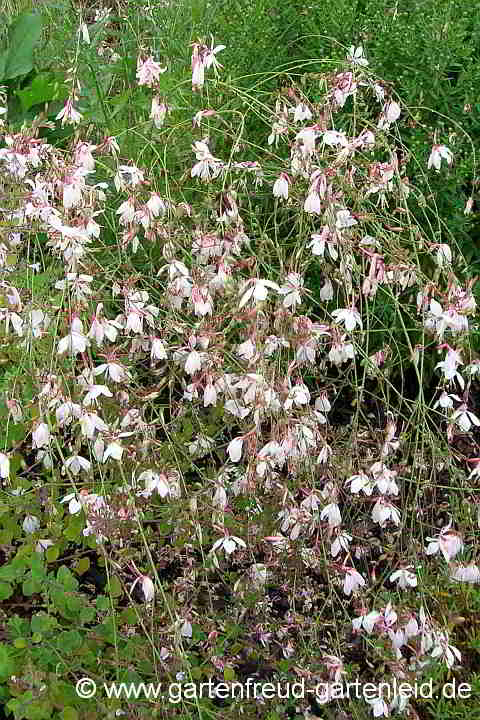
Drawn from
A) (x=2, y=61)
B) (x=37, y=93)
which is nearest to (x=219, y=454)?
(x=37, y=93)

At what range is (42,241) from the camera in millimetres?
2898

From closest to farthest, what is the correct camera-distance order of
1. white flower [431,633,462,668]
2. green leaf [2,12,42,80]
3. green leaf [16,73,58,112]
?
white flower [431,633,462,668] → green leaf [16,73,58,112] → green leaf [2,12,42,80]

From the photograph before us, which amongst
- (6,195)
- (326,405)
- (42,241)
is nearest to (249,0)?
(42,241)

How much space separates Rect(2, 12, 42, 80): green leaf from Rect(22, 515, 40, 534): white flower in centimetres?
211

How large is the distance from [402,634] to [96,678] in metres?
0.55

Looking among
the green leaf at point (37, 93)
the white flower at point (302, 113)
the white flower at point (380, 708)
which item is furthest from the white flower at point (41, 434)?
the green leaf at point (37, 93)

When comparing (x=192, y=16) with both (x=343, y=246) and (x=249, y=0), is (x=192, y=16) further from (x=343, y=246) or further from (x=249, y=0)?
(x=343, y=246)

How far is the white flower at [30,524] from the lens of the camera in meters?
1.79

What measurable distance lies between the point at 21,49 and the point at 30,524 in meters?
2.23

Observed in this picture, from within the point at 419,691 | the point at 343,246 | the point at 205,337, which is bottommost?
the point at 419,691

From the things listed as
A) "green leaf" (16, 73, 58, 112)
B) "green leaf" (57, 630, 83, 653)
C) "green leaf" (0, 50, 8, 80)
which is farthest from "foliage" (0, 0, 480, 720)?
"green leaf" (0, 50, 8, 80)

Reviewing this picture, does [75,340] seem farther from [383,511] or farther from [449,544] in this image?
[449,544]

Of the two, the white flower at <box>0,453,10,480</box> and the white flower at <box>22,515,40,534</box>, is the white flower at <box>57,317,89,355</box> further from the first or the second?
the white flower at <box>22,515,40,534</box>

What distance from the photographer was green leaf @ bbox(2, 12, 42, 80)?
11.0ft
